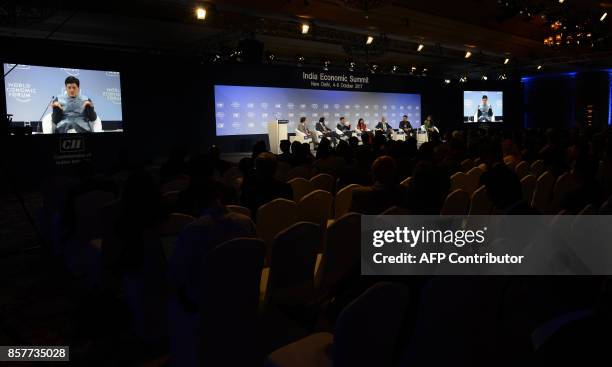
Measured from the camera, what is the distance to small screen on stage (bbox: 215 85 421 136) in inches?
641

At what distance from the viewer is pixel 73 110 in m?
11.2

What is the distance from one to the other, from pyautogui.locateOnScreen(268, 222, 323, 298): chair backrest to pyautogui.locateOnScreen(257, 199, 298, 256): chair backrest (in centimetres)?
65

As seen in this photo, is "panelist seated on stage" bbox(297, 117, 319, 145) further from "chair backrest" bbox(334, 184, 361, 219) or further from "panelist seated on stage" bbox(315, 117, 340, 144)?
"chair backrest" bbox(334, 184, 361, 219)

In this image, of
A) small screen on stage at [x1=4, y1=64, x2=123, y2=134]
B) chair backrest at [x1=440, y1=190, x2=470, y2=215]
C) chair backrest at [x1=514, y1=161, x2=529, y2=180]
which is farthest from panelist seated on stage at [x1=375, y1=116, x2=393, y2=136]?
chair backrest at [x1=440, y1=190, x2=470, y2=215]

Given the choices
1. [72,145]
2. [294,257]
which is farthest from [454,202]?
[72,145]

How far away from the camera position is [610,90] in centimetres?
2431

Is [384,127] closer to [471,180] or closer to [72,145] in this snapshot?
[72,145]

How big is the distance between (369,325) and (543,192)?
4.26m

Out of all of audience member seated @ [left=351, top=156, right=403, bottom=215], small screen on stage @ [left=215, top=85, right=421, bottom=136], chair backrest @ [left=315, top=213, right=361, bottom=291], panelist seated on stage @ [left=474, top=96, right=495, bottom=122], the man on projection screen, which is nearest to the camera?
chair backrest @ [left=315, top=213, right=361, bottom=291]

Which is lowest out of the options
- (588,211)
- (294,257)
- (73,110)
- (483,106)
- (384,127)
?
(294,257)

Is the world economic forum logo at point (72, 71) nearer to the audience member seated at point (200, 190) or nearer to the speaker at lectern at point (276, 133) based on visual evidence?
the speaker at lectern at point (276, 133)

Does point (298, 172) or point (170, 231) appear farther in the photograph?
point (298, 172)

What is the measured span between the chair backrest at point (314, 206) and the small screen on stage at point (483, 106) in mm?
20798

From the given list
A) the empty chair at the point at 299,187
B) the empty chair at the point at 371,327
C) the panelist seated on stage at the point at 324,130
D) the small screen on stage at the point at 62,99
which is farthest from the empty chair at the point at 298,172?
the panelist seated on stage at the point at 324,130
